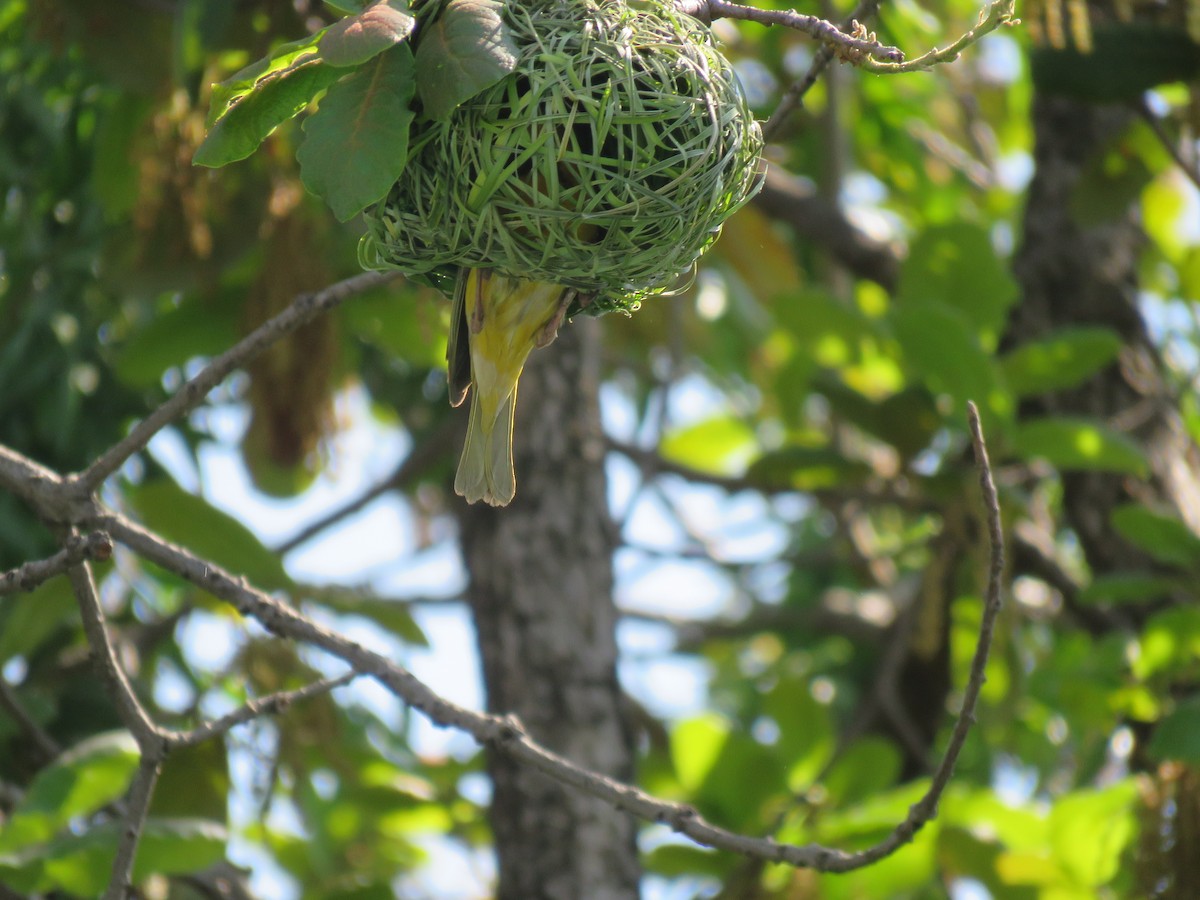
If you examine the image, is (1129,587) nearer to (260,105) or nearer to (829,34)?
(829,34)

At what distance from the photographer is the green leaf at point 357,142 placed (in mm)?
1148

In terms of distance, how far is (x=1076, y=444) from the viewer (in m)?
2.45

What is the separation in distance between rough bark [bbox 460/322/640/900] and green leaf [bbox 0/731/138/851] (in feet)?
2.61

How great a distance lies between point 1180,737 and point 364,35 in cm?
183

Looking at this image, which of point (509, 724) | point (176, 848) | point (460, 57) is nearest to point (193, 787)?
point (176, 848)

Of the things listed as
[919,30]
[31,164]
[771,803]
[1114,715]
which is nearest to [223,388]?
[31,164]

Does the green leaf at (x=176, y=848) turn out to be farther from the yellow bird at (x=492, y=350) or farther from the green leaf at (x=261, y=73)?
the green leaf at (x=261, y=73)

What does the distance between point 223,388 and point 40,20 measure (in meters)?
0.99

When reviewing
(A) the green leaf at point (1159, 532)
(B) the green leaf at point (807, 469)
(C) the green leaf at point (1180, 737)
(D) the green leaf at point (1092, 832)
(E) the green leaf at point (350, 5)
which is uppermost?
(E) the green leaf at point (350, 5)

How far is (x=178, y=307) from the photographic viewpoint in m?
2.78

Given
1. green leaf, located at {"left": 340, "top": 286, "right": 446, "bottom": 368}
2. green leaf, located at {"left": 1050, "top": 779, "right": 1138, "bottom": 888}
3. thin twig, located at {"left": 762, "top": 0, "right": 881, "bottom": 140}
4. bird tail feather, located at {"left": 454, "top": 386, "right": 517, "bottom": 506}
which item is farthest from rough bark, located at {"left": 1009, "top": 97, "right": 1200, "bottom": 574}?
bird tail feather, located at {"left": 454, "top": 386, "right": 517, "bottom": 506}

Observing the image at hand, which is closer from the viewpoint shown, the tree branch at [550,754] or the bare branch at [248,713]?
the tree branch at [550,754]

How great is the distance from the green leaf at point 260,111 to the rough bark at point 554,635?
150 centimetres

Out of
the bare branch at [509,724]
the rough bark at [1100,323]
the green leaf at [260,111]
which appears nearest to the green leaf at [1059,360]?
the rough bark at [1100,323]
